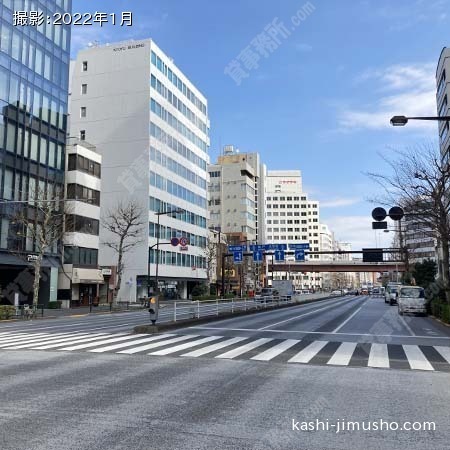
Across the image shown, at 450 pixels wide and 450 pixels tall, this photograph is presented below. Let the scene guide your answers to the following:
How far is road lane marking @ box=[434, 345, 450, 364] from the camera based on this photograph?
1215 cm

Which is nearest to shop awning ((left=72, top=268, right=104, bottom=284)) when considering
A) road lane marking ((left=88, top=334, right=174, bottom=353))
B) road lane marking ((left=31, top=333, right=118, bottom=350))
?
road lane marking ((left=31, top=333, right=118, bottom=350))

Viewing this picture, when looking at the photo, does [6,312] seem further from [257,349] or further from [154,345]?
[257,349]

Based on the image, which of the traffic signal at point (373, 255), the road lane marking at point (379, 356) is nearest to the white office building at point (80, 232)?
the traffic signal at point (373, 255)

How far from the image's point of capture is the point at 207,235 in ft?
271

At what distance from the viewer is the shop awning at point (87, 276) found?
1875 inches

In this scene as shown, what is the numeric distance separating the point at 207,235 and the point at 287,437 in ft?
253

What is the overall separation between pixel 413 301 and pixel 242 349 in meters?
21.1

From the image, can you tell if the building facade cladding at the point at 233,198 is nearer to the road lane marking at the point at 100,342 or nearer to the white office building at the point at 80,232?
the white office building at the point at 80,232

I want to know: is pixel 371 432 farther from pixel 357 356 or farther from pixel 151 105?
pixel 151 105

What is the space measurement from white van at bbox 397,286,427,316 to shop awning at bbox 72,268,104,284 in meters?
31.5

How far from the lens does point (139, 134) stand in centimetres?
6156

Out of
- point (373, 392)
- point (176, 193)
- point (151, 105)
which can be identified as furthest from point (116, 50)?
point (373, 392)

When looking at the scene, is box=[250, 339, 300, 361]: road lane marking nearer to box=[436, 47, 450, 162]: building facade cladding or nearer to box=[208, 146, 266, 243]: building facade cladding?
box=[436, 47, 450, 162]: building facade cladding

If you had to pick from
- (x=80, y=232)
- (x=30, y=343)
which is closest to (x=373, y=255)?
(x=80, y=232)
